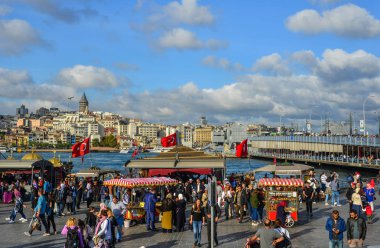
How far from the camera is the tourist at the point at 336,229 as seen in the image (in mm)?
11391

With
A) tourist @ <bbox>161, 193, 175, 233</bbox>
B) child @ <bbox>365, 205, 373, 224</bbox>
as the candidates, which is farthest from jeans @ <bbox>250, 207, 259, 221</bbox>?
child @ <bbox>365, 205, 373, 224</bbox>

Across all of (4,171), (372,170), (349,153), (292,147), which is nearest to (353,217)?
(4,171)

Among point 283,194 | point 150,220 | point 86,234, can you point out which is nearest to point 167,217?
point 150,220

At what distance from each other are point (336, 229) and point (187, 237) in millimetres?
5792

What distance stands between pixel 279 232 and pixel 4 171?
24.6 m

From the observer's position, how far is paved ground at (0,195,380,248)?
1468 cm

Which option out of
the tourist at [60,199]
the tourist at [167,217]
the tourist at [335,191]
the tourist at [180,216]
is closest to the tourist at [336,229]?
the tourist at [180,216]

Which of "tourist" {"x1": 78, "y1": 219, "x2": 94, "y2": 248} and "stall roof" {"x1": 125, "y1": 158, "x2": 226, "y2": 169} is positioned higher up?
"stall roof" {"x1": 125, "y1": 158, "x2": 226, "y2": 169}

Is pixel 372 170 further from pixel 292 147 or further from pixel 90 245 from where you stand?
pixel 90 245

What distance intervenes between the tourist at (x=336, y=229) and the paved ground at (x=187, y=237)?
2153 millimetres

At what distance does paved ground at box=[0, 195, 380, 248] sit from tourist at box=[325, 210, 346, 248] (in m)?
2.15

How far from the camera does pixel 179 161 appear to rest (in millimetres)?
28859

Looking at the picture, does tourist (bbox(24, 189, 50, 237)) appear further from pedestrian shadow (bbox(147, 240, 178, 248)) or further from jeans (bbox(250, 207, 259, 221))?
jeans (bbox(250, 207, 259, 221))

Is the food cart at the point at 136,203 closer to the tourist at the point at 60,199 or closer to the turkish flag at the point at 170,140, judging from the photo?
the tourist at the point at 60,199
